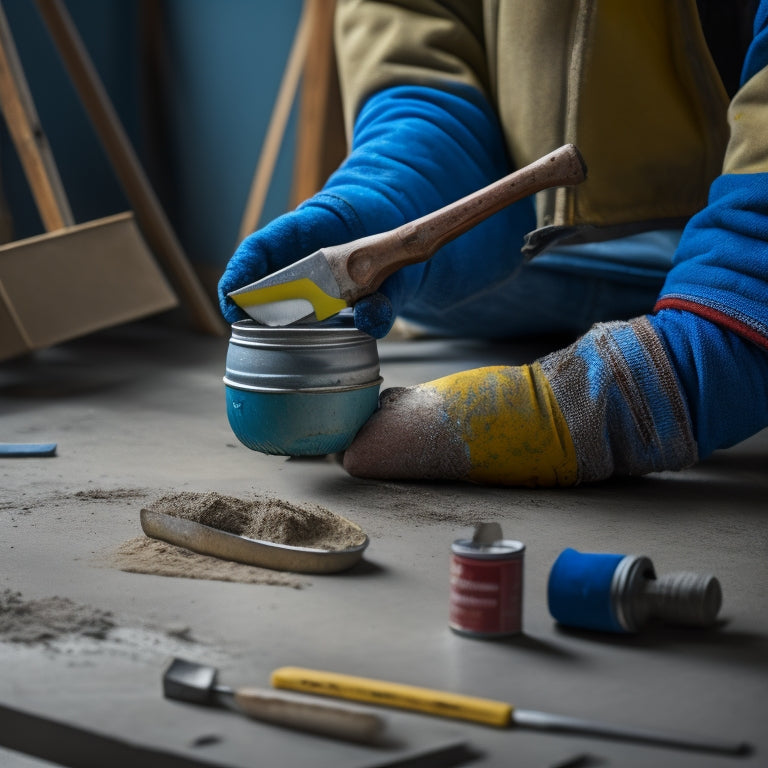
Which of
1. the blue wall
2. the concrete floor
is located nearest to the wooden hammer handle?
the concrete floor

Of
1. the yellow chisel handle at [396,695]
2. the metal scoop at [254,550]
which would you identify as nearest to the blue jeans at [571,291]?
the metal scoop at [254,550]

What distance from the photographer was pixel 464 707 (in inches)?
31.8

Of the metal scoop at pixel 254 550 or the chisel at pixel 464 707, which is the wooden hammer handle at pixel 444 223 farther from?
the chisel at pixel 464 707

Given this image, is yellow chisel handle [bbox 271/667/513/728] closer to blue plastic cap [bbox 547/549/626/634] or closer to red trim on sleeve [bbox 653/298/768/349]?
blue plastic cap [bbox 547/549/626/634]

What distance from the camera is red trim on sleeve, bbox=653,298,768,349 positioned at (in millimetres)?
1402

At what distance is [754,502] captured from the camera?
1.44m

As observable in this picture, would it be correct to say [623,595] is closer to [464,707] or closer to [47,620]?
[464,707]

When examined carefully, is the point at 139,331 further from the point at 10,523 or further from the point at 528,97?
the point at 10,523

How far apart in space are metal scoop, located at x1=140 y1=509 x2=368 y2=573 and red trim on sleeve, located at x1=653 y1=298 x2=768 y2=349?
580 mm

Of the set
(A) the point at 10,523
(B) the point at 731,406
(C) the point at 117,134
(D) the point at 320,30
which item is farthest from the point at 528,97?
(C) the point at 117,134

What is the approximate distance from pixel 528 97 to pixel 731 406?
718mm

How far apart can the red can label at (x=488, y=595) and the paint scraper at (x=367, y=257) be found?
0.55 meters

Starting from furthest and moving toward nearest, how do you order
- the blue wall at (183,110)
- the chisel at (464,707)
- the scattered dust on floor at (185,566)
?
the blue wall at (183,110) → the scattered dust on floor at (185,566) → the chisel at (464,707)

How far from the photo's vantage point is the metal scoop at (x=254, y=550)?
1.13 metres
